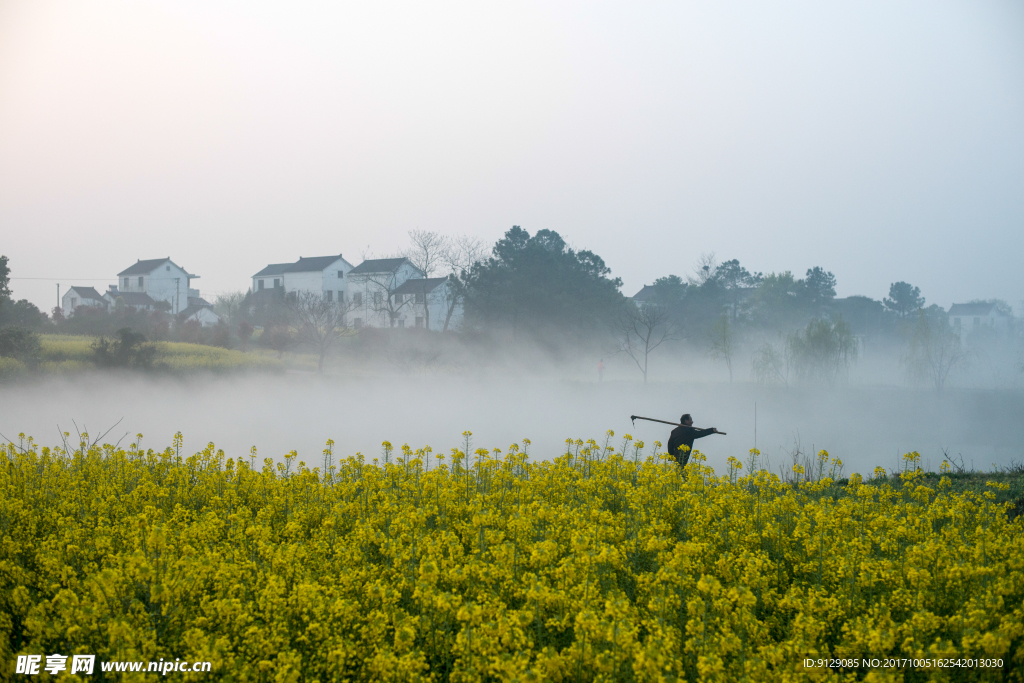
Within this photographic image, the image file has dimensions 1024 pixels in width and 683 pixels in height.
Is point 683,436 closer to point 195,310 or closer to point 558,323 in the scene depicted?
point 558,323

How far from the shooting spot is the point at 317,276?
200 feet

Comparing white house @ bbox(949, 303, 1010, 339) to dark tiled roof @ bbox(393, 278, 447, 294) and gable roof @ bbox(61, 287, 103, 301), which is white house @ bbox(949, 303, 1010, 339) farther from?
gable roof @ bbox(61, 287, 103, 301)

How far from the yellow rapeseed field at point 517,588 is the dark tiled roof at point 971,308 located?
76654 millimetres

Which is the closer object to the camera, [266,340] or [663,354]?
[266,340]

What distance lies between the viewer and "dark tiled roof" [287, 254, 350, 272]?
6153 centimetres

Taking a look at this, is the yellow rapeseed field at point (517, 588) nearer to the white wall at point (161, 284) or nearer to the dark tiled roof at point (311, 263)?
the dark tiled roof at point (311, 263)

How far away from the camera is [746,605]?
381 cm

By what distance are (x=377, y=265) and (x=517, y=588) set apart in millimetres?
54685

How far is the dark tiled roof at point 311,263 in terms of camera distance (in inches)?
2423

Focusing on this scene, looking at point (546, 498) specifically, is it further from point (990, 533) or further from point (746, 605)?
point (990, 533)

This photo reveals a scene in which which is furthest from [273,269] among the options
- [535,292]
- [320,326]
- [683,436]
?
[683,436]

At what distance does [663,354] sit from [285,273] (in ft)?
120

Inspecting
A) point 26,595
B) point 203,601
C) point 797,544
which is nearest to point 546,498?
point 797,544

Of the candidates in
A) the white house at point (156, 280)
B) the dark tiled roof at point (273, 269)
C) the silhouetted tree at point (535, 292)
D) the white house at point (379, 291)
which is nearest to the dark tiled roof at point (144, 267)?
the white house at point (156, 280)
